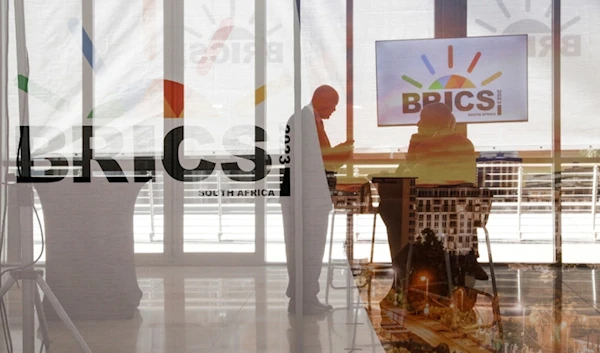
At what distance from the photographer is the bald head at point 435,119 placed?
115 inches

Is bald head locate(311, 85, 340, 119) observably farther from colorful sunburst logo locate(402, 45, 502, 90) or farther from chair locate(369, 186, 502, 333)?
chair locate(369, 186, 502, 333)

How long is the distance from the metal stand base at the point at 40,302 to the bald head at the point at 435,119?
191 cm

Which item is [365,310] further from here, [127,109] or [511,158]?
[127,109]

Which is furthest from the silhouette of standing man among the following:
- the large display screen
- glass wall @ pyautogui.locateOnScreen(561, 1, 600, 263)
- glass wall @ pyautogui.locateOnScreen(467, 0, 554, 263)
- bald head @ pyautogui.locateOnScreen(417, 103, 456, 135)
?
glass wall @ pyautogui.locateOnScreen(561, 1, 600, 263)

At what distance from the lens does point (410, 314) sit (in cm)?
302

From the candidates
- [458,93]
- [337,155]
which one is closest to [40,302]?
[337,155]

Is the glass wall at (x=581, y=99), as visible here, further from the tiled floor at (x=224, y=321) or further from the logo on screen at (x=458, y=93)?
the tiled floor at (x=224, y=321)

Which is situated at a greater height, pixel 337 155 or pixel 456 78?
pixel 456 78

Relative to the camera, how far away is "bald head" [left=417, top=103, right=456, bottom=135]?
2.92 meters

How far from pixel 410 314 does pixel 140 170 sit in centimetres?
145

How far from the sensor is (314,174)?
2967 mm

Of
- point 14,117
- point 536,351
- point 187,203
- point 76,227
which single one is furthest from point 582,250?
point 14,117

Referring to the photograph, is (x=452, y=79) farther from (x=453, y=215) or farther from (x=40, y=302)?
(x=40, y=302)

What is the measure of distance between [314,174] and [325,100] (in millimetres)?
346
